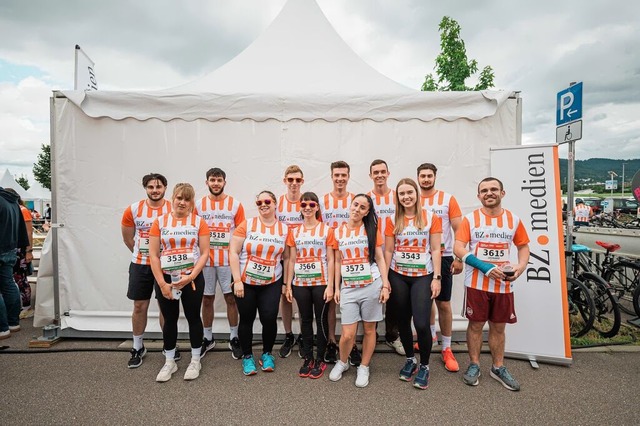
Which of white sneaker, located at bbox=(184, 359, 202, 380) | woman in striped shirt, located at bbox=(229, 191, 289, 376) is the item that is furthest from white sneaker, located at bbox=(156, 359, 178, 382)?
woman in striped shirt, located at bbox=(229, 191, 289, 376)

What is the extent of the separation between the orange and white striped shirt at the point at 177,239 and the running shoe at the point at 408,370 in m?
2.13

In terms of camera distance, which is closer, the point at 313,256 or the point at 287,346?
the point at 313,256

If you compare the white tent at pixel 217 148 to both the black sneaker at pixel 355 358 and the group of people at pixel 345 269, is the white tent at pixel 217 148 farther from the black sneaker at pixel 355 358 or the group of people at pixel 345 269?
the black sneaker at pixel 355 358

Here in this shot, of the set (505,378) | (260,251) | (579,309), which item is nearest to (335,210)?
(260,251)

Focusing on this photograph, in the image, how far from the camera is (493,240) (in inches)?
115

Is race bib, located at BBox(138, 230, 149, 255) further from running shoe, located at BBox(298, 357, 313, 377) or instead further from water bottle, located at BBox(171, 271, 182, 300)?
running shoe, located at BBox(298, 357, 313, 377)

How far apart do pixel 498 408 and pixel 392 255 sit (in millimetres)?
1434

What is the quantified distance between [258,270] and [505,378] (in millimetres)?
2368

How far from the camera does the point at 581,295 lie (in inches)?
166

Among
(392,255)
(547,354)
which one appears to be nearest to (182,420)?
(392,255)

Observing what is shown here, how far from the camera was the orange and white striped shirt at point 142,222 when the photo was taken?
10.6 feet

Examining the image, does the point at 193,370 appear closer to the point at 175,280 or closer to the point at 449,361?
the point at 175,280

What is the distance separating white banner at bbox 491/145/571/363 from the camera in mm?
3367

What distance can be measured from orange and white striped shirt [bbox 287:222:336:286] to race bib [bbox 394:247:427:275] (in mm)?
611
